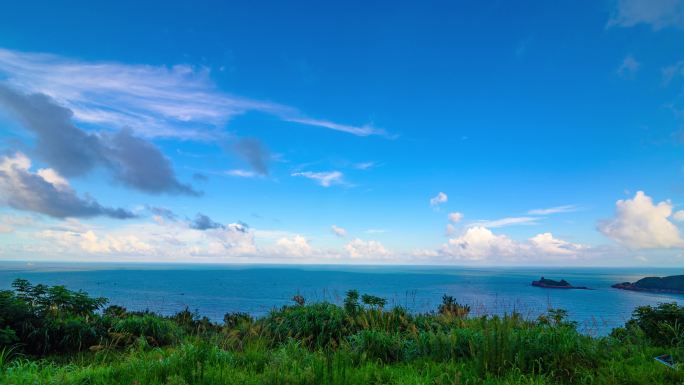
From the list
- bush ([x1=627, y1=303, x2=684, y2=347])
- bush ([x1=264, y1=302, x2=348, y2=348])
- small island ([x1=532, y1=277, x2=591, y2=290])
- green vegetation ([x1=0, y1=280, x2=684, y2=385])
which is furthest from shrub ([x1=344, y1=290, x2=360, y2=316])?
small island ([x1=532, y1=277, x2=591, y2=290])

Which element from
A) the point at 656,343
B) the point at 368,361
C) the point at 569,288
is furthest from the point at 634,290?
the point at 368,361

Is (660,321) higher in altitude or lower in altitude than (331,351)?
higher

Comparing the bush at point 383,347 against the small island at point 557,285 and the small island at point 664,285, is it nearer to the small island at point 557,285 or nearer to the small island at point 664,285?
the small island at point 664,285

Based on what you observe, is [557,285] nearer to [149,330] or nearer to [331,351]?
[331,351]

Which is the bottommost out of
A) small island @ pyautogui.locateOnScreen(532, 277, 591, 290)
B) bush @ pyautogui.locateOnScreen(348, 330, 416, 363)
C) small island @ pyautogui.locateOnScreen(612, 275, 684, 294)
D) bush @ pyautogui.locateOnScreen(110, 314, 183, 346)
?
small island @ pyautogui.locateOnScreen(532, 277, 591, 290)

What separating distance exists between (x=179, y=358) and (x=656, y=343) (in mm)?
10200

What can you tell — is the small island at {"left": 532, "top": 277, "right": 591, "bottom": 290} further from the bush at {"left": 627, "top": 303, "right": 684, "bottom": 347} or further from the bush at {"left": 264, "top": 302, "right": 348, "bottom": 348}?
the bush at {"left": 264, "top": 302, "right": 348, "bottom": 348}

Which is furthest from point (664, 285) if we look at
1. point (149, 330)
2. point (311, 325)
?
point (149, 330)

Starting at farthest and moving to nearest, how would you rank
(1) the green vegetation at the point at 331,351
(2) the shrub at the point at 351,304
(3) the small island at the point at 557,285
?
(3) the small island at the point at 557,285 < (2) the shrub at the point at 351,304 < (1) the green vegetation at the point at 331,351

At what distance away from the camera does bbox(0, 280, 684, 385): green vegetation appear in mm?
4988

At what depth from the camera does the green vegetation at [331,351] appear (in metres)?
4.99

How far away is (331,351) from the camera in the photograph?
6926 millimetres

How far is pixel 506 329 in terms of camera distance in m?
6.04

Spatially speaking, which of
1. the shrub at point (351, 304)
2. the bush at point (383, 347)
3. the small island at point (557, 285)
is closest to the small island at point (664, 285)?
the small island at point (557, 285)
